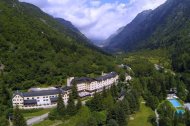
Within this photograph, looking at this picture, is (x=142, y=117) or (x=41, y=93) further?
(x=41, y=93)

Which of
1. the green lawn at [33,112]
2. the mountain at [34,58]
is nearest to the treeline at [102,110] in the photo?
the green lawn at [33,112]

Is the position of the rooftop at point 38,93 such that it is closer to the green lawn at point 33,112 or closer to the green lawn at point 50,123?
the green lawn at point 33,112

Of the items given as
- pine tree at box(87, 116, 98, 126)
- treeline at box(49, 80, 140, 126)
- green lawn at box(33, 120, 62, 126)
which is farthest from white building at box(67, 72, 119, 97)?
pine tree at box(87, 116, 98, 126)

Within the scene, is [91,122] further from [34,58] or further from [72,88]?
[34,58]

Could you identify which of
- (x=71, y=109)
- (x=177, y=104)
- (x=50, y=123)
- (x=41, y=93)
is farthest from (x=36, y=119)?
(x=177, y=104)

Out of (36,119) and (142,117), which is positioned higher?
(36,119)

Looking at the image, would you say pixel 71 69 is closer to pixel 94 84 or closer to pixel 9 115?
pixel 94 84

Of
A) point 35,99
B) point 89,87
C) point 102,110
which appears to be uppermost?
point 89,87
